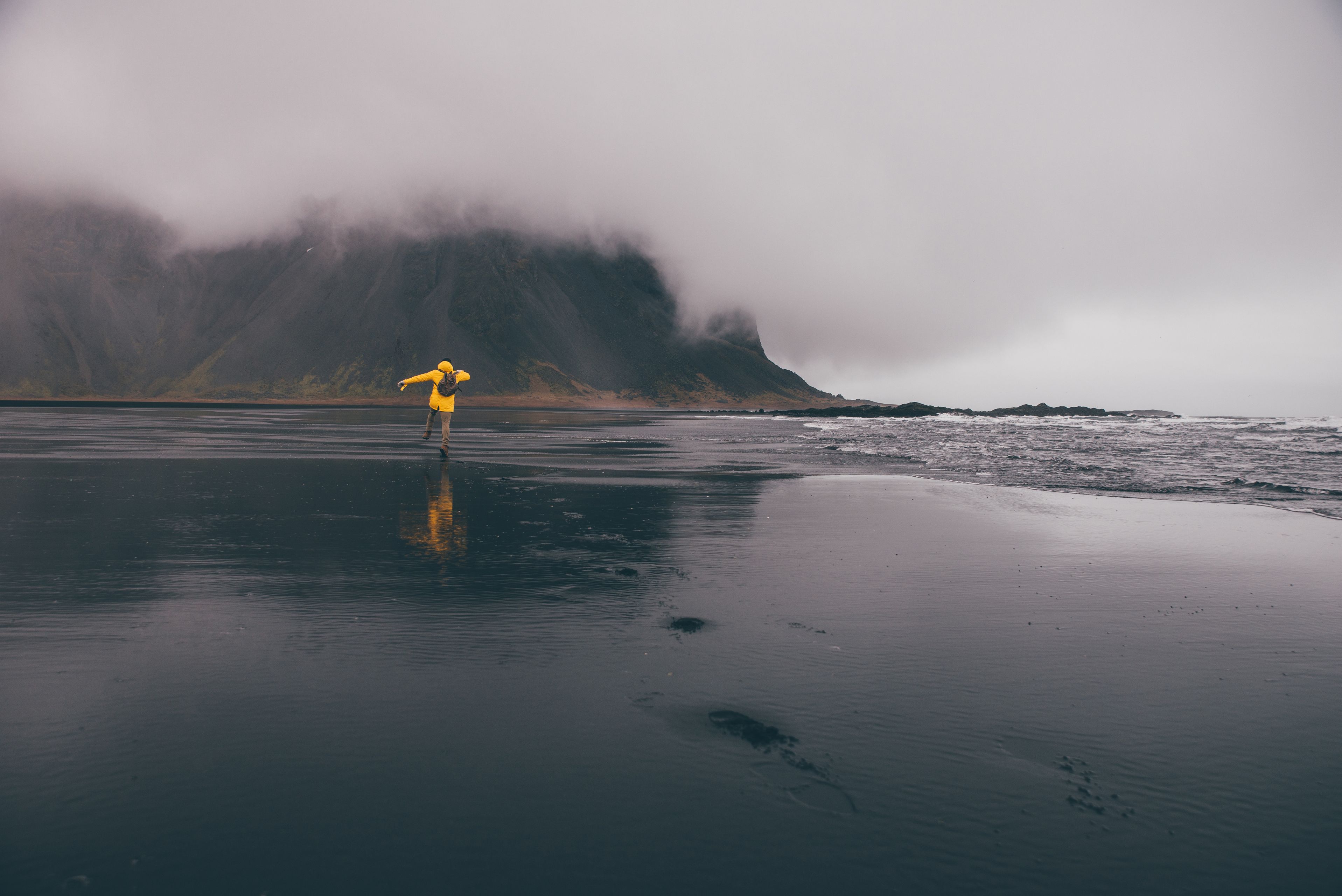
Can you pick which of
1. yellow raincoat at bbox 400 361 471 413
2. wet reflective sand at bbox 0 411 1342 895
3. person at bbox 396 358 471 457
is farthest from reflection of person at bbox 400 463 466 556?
yellow raincoat at bbox 400 361 471 413

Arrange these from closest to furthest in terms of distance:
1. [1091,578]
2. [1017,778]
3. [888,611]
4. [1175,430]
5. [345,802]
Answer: [345,802] → [1017,778] → [888,611] → [1091,578] → [1175,430]

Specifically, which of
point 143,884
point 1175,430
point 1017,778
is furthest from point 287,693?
point 1175,430

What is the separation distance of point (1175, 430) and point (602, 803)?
75648 mm

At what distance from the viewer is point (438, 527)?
43.6 ft

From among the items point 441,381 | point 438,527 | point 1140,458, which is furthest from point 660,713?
point 1140,458

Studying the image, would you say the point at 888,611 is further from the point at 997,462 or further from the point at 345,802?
the point at 997,462

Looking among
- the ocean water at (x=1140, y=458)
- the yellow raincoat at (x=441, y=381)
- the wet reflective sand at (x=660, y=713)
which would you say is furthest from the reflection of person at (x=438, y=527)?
the ocean water at (x=1140, y=458)

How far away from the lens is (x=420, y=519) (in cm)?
1413

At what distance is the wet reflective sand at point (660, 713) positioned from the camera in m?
3.80

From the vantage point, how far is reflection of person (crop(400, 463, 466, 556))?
37.9 ft

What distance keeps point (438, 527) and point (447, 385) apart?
622 inches

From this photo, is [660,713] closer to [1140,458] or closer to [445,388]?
[445,388]

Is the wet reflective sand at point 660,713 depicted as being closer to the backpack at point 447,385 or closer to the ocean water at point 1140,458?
the ocean water at point 1140,458

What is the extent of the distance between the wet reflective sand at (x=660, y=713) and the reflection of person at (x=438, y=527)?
0.52 ft
